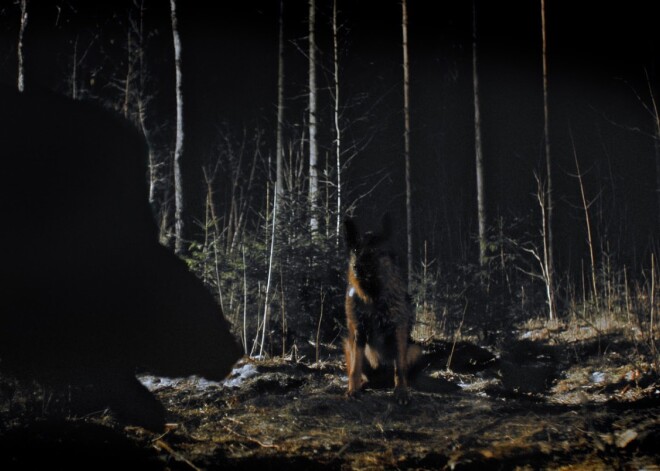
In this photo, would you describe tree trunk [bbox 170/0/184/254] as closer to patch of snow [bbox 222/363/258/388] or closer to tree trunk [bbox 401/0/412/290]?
tree trunk [bbox 401/0/412/290]

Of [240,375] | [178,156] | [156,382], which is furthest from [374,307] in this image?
[178,156]

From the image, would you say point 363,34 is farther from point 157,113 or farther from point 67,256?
point 67,256

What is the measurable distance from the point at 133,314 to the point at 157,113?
1731cm

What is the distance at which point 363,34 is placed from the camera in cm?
1386

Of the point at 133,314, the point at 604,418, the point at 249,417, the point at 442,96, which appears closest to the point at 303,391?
the point at 249,417

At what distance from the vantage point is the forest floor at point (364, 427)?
2.61 meters

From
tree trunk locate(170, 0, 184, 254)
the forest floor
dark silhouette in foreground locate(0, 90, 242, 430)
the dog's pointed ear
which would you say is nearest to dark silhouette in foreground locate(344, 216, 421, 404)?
the dog's pointed ear

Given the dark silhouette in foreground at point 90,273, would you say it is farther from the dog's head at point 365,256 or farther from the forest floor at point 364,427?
the dog's head at point 365,256

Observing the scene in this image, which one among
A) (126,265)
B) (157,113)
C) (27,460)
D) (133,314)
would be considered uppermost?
(157,113)

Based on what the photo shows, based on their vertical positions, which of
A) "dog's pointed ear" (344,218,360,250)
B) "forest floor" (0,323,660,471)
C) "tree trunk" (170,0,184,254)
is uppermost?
"tree trunk" (170,0,184,254)

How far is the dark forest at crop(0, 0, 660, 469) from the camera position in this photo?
110 inches

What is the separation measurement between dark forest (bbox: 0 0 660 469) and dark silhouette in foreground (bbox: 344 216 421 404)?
0.06 m

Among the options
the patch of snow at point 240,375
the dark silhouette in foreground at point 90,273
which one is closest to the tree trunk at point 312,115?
the patch of snow at point 240,375

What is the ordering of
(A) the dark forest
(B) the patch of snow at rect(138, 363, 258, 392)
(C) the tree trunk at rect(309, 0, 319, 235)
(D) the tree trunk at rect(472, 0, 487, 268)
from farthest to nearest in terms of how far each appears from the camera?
(D) the tree trunk at rect(472, 0, 487, 268)
(C) the tree trunk at rect(309, 0, 319, 235)
(B) the patch of snow at rect(138, 363, 258, 392)
(A) the dark forest
